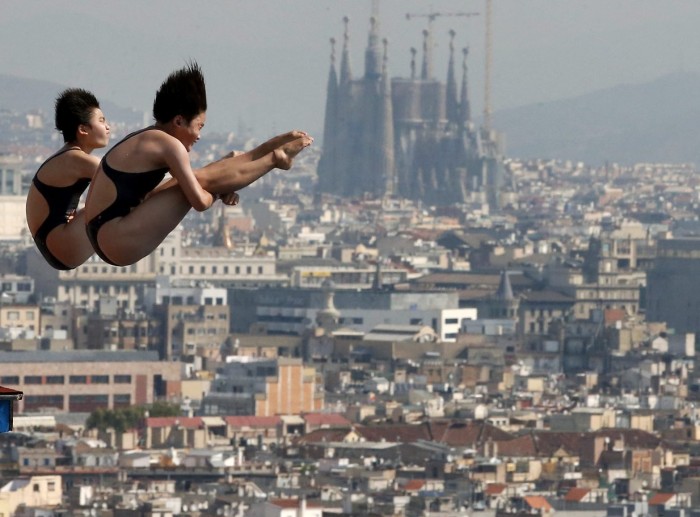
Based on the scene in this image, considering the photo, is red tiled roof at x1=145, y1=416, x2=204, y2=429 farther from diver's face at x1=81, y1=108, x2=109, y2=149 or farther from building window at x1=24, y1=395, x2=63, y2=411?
diver's face at x1=81, y1=108, x2=109, y2=149

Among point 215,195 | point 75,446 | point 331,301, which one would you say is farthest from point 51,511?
point 331,301

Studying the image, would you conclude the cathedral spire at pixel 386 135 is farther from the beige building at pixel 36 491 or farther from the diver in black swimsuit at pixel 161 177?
the diver in black swimsuit at pixel 161 177

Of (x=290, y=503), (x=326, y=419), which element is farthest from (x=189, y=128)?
(x=326, y=419)

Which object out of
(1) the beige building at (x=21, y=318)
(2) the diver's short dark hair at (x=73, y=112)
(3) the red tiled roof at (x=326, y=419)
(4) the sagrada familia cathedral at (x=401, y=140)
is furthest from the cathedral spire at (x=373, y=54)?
(2) the diver's short dark hair at (x=73, y=112)

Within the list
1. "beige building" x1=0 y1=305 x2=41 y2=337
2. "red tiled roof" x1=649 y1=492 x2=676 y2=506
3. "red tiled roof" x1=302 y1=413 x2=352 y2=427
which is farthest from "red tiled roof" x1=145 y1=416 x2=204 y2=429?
"beige building" x1=0 y1=305 x2=41 y2=337

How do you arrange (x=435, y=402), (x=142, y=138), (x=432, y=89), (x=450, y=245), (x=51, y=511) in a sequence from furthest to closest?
(x=432, y=89), (x=450, y=245), (x=435, y=402), (x=51, y=511), (x=142, y=138)

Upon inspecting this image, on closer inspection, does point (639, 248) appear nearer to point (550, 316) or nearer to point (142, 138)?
point (550, 316)

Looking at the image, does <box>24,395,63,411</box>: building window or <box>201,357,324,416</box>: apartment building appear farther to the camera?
<box>201,357,324,416</box>: apartment building
